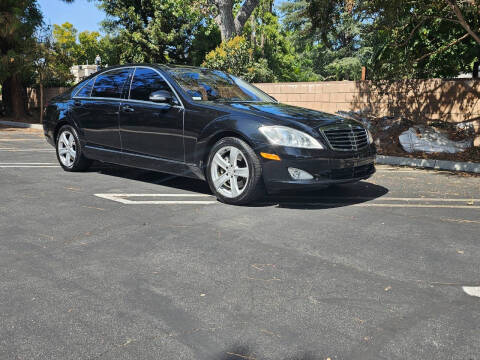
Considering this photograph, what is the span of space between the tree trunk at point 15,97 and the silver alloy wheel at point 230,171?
23.4 metres

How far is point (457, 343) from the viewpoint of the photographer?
2.55m

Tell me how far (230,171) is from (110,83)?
8.96 feet

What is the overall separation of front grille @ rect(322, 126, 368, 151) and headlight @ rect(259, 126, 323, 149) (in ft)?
0.79

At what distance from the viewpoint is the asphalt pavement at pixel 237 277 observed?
2568 mm

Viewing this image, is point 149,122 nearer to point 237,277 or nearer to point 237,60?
point 237,277

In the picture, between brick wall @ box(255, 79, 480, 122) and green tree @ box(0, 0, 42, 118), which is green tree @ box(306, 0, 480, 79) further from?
green tree @ box(0, 0, 42, 118)

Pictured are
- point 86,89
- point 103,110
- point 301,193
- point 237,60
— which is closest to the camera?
point 301,193

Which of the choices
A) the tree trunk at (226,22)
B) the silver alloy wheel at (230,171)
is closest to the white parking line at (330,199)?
the silver alloy wheel at (230,171)

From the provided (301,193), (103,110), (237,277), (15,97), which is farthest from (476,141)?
(15,97)

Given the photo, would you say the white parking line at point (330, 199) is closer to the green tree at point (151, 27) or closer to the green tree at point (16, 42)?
the green tree at point (16, 42)

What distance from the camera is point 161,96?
240 inches

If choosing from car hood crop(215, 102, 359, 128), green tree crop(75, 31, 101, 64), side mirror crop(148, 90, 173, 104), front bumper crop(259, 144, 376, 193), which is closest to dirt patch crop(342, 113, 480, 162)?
car hood crop(215, 102, 359, 128)

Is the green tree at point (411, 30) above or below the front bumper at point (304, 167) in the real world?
above

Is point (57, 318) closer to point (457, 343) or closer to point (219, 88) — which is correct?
point (457, 343)
